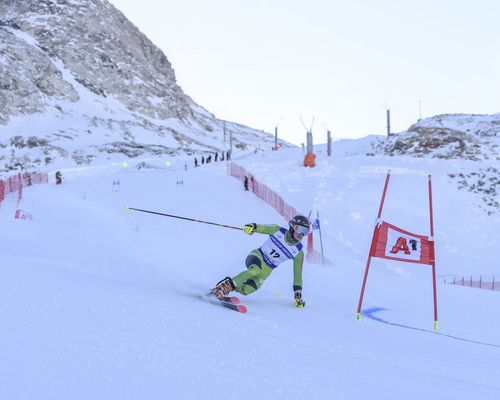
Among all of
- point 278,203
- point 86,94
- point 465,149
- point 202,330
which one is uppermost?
point 86,94

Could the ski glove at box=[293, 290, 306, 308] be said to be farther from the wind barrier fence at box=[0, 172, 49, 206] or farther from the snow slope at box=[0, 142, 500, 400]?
the wind barrier fence at box=[0, 172, 49, 206]

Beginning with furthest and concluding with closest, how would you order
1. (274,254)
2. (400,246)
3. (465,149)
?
(465,149) → (274,254) → (400,246)

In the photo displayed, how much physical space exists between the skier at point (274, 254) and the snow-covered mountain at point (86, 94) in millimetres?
45208

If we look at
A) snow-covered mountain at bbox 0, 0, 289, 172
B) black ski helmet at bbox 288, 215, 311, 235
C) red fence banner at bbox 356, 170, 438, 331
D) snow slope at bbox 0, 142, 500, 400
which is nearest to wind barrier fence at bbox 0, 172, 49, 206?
snow slope at bbox 0, 142, 500, 400

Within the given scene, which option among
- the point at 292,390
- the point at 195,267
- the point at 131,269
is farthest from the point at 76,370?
the point at 195,267

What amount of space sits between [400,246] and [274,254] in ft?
5.23

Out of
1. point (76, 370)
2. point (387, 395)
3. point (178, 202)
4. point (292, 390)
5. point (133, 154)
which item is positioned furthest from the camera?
point (133, 154)

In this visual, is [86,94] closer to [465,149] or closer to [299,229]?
[465,149]

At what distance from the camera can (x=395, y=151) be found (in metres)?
49.8

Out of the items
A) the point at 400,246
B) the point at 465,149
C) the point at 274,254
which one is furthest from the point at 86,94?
the point at 400,246

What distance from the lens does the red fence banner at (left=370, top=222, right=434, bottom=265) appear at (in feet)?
21.3

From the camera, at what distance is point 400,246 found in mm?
6590

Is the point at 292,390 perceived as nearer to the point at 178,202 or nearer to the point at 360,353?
the point at 360,353

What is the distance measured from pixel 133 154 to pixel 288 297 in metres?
55.5
